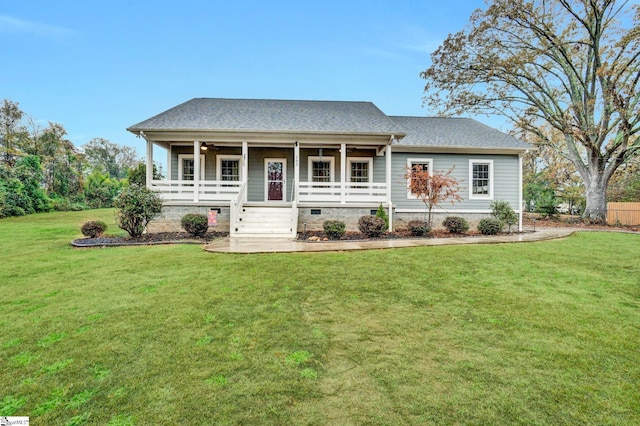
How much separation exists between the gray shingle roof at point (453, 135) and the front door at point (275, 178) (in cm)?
544

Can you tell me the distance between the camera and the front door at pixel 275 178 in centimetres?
1391

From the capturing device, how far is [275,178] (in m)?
14.0

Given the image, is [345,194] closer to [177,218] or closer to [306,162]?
[306,162]

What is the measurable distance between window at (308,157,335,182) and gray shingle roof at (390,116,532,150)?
10.7ft

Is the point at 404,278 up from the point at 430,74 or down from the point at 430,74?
down

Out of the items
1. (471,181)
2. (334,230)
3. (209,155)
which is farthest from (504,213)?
(209,155)

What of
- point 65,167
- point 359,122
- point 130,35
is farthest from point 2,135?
point 359,122

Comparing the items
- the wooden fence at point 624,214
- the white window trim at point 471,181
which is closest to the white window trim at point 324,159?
the white window trim at point 471,181

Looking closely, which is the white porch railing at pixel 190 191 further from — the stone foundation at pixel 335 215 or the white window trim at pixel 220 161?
the stone foundation at pixel 335 215

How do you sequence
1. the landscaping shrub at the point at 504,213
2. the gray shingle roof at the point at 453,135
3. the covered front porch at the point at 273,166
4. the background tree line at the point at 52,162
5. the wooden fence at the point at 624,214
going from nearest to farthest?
the landscaping shrub at the point at 504,213, the gray shingle roof at the point at 453,135, the covered front porch at the point at 273,166, the wooden fence at the point at 624,214, the background tree line at the point at 52,162

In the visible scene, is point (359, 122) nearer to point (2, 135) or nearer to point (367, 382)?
point (367, 382)

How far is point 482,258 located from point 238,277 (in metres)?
5.24

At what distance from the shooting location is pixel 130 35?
19.2m

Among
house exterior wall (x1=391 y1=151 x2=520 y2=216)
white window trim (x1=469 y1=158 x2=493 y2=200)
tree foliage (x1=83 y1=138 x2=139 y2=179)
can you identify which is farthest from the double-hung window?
tree foliage (x1=83 y1=138 x2=139 y2=179)
